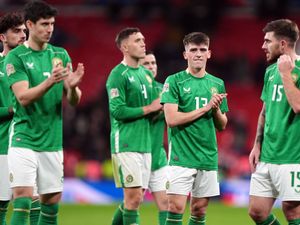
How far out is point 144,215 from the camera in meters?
13.9

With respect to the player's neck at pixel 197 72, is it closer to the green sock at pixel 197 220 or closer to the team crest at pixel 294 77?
the team crest at pixel 294 77

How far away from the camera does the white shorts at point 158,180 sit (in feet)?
31.5

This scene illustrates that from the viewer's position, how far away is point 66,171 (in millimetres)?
17000

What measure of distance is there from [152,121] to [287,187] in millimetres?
2580

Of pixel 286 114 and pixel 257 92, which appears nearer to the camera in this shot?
pixel 286 114

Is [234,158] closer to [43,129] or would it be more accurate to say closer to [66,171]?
[66,171]

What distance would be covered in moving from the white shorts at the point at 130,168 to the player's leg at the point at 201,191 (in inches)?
32.2

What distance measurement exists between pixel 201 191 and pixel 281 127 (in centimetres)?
119

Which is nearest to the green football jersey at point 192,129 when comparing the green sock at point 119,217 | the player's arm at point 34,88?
the green sock at point 119,217

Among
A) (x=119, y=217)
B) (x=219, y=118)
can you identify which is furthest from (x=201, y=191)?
(x=119, y=217)

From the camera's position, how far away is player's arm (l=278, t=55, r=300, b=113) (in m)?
7.31

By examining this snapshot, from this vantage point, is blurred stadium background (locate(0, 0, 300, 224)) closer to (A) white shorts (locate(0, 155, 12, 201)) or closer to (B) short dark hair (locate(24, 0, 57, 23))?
(A) white shorts (locate(0, 155, 12, 201))

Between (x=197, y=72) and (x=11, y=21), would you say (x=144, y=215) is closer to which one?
(x=197, y=72)

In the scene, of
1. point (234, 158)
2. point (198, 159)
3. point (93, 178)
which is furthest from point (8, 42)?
point (234, 158)
